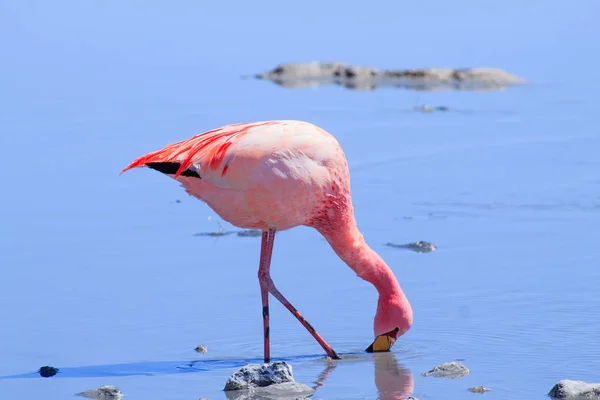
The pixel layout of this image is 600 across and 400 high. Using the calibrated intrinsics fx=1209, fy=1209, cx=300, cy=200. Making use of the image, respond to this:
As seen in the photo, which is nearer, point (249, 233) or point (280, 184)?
point (280, 184)

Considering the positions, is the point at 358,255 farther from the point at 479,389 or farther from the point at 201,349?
the point at 479,389

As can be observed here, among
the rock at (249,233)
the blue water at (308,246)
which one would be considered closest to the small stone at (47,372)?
the blue water at (308,246)

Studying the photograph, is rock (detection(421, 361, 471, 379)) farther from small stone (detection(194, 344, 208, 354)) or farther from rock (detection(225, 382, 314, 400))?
small stone (detection(194, 344, 208, 354))

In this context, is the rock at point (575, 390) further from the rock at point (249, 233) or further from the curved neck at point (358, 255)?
the rock at point (249, 233)

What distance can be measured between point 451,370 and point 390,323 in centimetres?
68

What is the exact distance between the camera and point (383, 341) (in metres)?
7.48

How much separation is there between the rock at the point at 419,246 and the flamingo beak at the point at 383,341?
7.10ft

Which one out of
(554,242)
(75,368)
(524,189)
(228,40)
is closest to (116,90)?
(228,40)

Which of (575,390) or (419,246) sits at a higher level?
(419,246)

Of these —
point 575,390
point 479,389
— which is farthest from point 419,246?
point 575,390

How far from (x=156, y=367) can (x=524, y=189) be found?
5.58m

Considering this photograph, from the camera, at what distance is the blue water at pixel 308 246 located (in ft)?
23.4

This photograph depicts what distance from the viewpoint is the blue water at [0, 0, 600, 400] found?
7137mm

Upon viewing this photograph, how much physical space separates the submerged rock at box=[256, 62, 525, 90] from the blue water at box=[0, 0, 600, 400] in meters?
0.53
